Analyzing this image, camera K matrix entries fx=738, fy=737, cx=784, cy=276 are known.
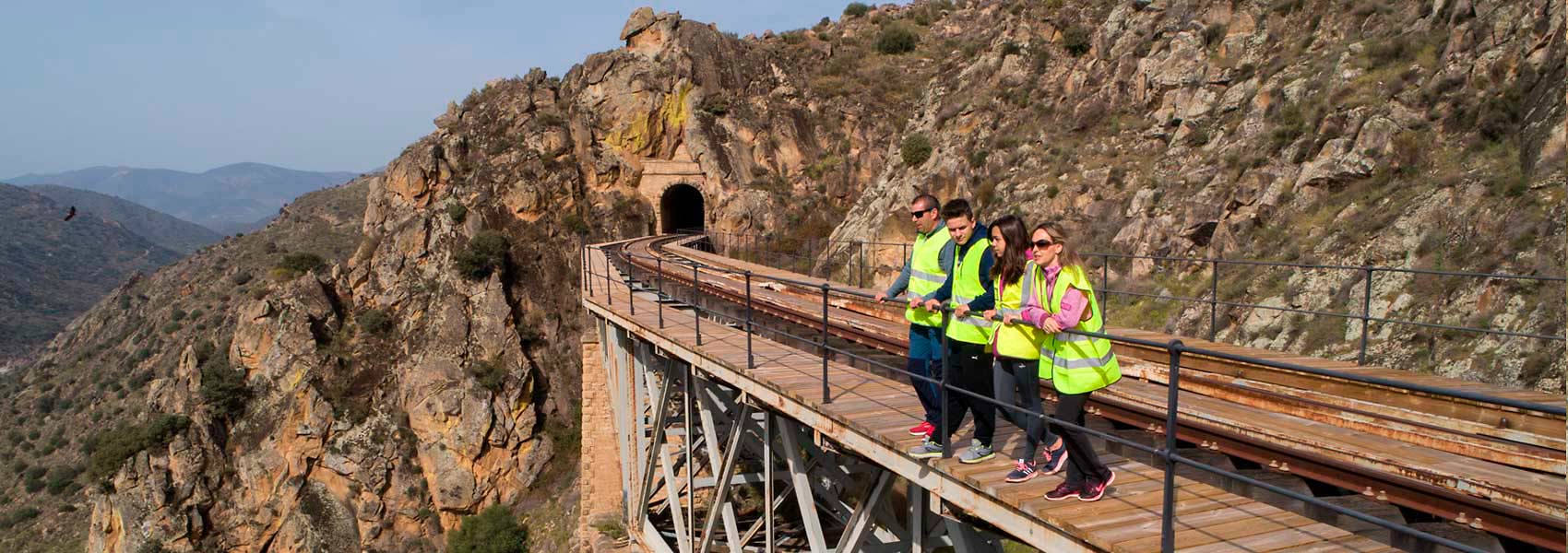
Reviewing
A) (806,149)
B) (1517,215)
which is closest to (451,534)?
(806,149)

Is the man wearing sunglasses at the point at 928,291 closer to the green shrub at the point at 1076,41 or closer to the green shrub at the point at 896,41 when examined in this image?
the green shrub at the point at 1076,41

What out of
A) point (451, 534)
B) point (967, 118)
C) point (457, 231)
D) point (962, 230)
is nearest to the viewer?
point (962, 230)

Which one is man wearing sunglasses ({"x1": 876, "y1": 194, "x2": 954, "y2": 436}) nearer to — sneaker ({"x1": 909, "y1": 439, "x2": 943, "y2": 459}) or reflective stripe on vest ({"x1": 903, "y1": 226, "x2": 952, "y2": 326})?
reflective stripe on vest ({"x1": 903, "y1": 226, "x2": 952, "y2": 326})

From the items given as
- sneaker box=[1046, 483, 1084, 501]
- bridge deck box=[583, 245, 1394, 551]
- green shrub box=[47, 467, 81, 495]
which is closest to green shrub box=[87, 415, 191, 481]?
green shrub box=[47, 467, 81, 495]

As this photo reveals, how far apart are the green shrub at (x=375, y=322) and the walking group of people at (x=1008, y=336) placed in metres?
37.6

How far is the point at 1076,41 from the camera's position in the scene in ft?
89.2

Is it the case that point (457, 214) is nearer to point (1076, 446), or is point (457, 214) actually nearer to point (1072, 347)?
point (1072, 347)

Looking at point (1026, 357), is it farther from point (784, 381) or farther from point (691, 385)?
point (691, 385)

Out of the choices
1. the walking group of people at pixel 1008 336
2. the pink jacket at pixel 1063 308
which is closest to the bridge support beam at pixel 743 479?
the walking group of people at pixel 1008 336

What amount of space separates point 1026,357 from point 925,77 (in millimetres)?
46991

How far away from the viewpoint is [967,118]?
1104 inches

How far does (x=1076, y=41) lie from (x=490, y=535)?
30208 millimetres

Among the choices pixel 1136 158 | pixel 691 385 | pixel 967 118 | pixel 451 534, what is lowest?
pixel 451 534

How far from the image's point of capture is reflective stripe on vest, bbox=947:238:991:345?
466 centimetres
